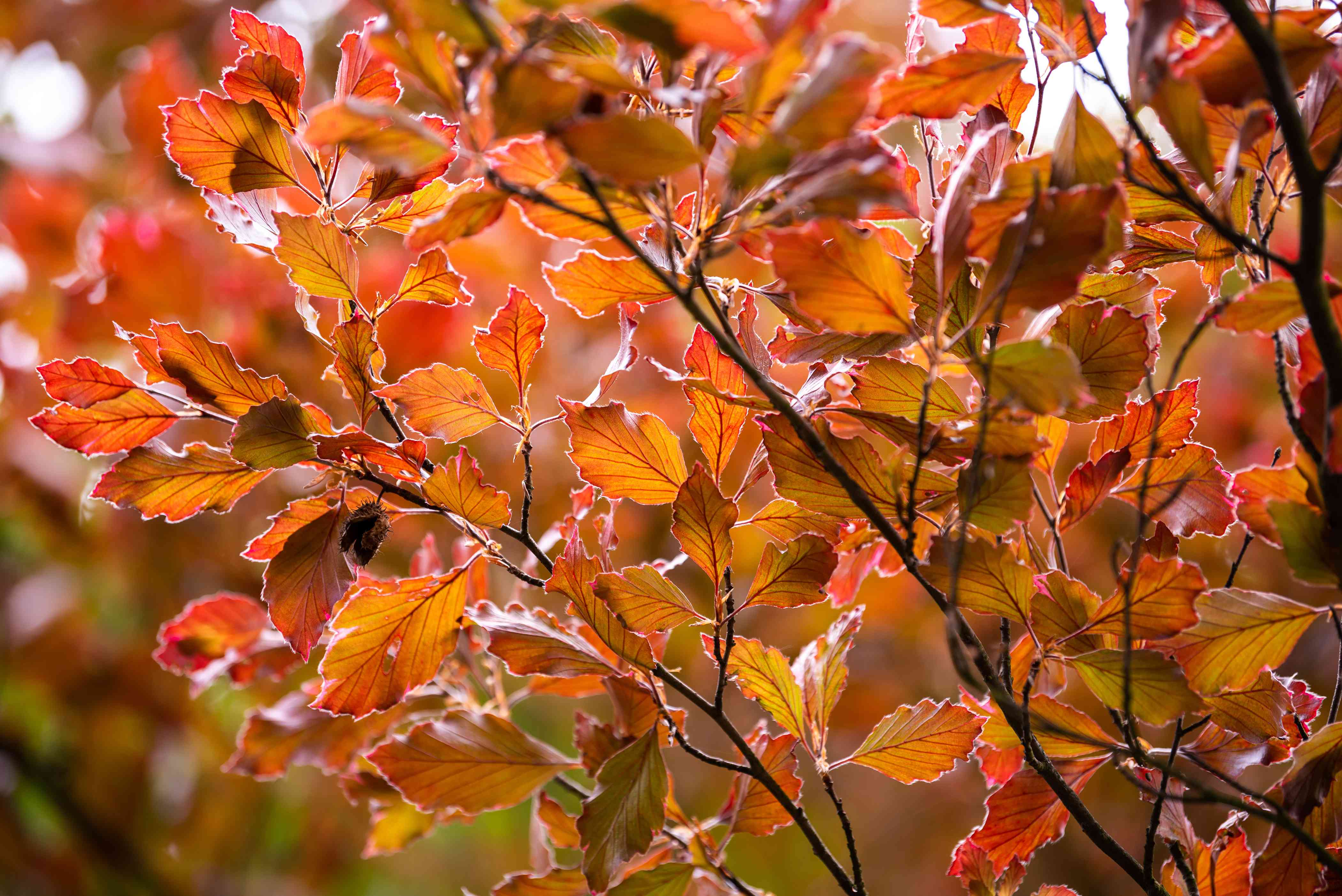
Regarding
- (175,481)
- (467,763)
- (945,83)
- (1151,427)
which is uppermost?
(945,83)

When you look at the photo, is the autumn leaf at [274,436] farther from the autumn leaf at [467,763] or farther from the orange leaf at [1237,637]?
the orange leaf at [1237,637]

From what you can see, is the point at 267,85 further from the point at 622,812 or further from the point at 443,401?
the point at 622,812

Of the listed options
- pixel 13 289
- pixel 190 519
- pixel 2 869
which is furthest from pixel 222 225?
pixel 2 869

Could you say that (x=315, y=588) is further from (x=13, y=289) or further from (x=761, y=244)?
(x=13, y=289)

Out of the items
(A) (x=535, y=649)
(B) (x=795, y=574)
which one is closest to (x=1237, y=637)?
(B) (x=795, y=574)

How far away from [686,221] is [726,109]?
0.19 feet

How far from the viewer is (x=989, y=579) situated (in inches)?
13.5

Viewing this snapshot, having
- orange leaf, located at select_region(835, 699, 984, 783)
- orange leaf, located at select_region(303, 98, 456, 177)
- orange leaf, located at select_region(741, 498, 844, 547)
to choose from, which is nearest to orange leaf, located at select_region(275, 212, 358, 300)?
orange leaf, located at select_region(303, 98, 456, 177)

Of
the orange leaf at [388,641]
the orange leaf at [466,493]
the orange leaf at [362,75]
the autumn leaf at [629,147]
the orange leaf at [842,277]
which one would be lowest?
the orange leaf at [388,641]

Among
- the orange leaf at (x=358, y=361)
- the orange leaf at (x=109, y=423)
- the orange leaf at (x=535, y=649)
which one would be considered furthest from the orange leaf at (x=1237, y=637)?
the orange leaf at (x=109, y=423)

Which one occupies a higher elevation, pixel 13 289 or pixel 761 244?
pixel 761 244

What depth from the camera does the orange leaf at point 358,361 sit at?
0.37 m

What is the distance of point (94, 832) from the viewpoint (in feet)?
4.09

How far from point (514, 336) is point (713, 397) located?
0.10 m
